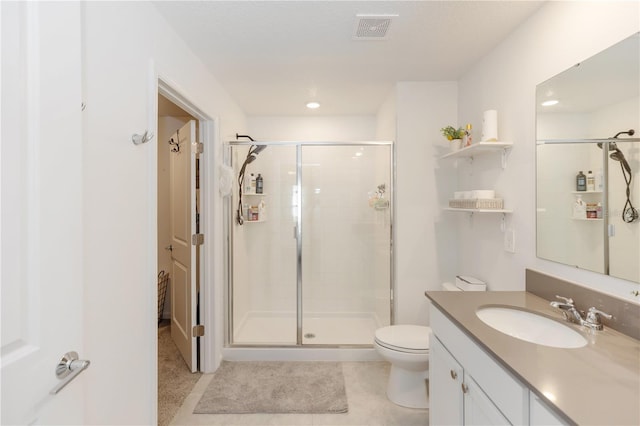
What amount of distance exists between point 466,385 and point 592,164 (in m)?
1.05

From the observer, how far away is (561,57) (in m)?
1.54

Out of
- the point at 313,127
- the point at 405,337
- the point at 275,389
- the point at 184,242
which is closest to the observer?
the point at 405,337

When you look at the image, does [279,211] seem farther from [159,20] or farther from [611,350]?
[611,350]

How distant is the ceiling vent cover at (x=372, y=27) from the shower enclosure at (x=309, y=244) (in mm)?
1056

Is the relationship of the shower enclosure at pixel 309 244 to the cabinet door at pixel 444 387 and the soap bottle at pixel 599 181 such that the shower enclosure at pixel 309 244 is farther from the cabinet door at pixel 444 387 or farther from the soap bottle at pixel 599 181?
the soap bottle at pixel 599 181

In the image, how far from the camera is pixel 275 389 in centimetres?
232

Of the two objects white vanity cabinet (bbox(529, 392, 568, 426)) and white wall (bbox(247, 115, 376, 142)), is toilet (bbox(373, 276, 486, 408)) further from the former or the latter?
white wall (bbox(247, 115, 376, 142))

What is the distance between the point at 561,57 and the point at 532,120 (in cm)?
31

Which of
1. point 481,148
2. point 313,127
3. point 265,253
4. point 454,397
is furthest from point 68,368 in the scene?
point 313,127

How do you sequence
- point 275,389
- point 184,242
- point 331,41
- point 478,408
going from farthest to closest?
point 184,242
point 275,389
point 331,41
point 478,408

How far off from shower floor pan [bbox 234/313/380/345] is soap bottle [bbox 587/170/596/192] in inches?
83.9

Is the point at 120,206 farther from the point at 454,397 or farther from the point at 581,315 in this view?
the point at 581,315

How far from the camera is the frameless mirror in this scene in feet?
3.90

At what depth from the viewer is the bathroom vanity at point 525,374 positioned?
2.59 ft
